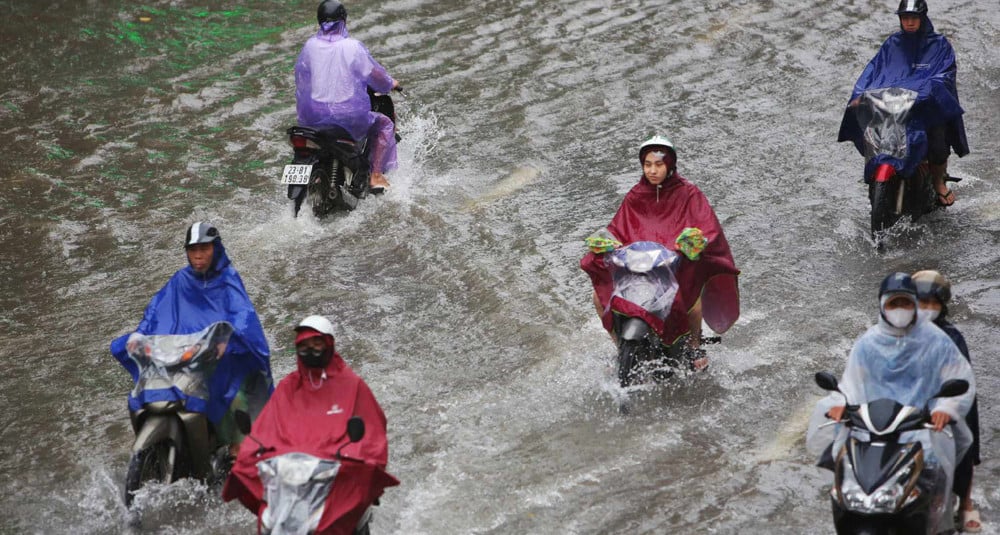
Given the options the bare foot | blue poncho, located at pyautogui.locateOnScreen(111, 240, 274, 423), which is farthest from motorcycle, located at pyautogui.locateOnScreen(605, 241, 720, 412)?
the bare foot

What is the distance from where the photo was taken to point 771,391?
8.13 metres

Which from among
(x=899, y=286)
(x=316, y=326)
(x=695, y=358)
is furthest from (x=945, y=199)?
(x=316, y=326)

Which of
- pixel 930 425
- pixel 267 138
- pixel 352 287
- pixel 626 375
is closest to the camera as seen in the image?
pixel 930 425

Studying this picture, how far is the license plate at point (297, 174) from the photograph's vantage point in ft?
36.2

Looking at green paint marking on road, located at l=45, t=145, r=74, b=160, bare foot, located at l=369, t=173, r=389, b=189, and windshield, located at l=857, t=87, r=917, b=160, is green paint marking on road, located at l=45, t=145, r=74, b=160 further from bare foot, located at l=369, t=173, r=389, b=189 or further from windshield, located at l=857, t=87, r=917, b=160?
windshield, located at l=857, t=87, r=917, b=160

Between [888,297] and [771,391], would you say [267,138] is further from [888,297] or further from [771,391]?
[888,297]

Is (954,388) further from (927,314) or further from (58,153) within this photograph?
(58,153)

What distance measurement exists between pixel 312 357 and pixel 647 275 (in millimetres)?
2653

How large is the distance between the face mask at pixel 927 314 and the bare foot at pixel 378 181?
22.4ft

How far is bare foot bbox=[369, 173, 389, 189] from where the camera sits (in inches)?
473

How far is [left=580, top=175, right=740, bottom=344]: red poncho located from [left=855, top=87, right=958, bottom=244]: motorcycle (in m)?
2.46

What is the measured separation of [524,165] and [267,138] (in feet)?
9.72

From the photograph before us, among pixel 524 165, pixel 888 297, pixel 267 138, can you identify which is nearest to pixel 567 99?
pixel 524 165

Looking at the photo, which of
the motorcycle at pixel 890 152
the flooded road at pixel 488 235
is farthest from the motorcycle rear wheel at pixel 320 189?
the motorcycle at pixel 890 152
